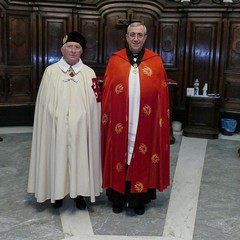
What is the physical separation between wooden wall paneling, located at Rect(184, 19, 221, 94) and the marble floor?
7.36 ft

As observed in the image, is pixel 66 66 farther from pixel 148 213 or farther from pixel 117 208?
pixel 148 213

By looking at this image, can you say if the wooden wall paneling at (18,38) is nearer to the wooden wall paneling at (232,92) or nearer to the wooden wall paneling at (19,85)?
Answer: the wooden wall paneling at (19,85)

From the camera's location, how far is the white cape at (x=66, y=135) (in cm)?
309

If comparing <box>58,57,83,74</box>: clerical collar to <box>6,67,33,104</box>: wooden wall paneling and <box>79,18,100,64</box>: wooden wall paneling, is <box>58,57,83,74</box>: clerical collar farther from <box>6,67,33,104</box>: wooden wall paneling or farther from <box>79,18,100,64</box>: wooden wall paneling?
<box>79,18,100,64</box>: wooden wall paneling

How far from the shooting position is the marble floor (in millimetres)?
3064

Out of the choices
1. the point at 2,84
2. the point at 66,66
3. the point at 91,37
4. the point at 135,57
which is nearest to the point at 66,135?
the point at 66,66

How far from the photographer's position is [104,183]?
10.8 feet

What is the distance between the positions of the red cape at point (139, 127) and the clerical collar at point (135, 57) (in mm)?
31

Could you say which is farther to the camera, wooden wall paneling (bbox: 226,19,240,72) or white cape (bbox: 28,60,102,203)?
wooden wall paneling (bbox: 226,19,240,72)

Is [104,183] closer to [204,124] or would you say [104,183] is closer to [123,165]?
[123,165]

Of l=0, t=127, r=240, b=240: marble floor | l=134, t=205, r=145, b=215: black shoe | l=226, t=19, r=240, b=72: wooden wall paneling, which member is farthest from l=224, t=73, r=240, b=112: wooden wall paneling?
l=134, t=205, r=145, b=215: black shoe

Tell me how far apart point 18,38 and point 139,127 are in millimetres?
4001

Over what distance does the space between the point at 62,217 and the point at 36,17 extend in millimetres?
4161

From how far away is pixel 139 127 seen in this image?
3.18 metres
